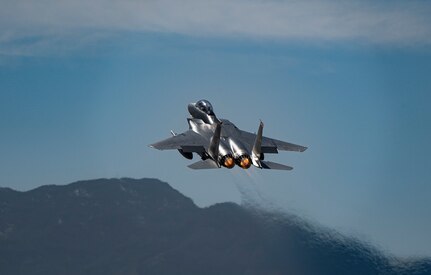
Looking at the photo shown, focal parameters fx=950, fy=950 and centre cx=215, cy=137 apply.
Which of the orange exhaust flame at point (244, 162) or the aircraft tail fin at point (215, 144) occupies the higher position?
the aircraft tail fin at point (215, 144)

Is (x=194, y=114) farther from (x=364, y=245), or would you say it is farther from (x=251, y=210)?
(x=364, y=245)

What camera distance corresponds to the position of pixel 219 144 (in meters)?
93.4

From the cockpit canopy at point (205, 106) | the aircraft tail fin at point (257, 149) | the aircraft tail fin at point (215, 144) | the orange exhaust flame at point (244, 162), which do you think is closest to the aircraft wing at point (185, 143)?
the aircraft tail fin at point (215, 144)

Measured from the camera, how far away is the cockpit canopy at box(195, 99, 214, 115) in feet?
338

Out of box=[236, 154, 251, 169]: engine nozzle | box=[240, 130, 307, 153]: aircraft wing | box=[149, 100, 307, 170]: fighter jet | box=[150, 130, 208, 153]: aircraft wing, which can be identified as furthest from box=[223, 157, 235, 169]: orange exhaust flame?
box=[240, 130, 307, 153]: aircraft wing

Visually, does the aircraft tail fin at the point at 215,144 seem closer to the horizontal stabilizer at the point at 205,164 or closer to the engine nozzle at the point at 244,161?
the horizontal stabilizer at the point at 205,164

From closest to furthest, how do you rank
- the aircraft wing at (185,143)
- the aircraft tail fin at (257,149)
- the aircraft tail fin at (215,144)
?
the aircraft tail fin at (215,144), the aircraft tail fin at (257,149), the aircraft wing at (185,143)

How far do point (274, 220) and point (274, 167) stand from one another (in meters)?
59.7

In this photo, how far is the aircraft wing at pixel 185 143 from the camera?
95500 millimetres

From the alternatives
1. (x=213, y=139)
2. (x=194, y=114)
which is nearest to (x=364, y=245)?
(x=194, y=114)

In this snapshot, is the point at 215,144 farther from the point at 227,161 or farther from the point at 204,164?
the point at 204,164

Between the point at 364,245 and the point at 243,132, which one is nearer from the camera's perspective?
the point at 243,132

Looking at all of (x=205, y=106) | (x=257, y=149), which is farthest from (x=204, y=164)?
(x=205, y=106)

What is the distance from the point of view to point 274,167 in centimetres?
9056
